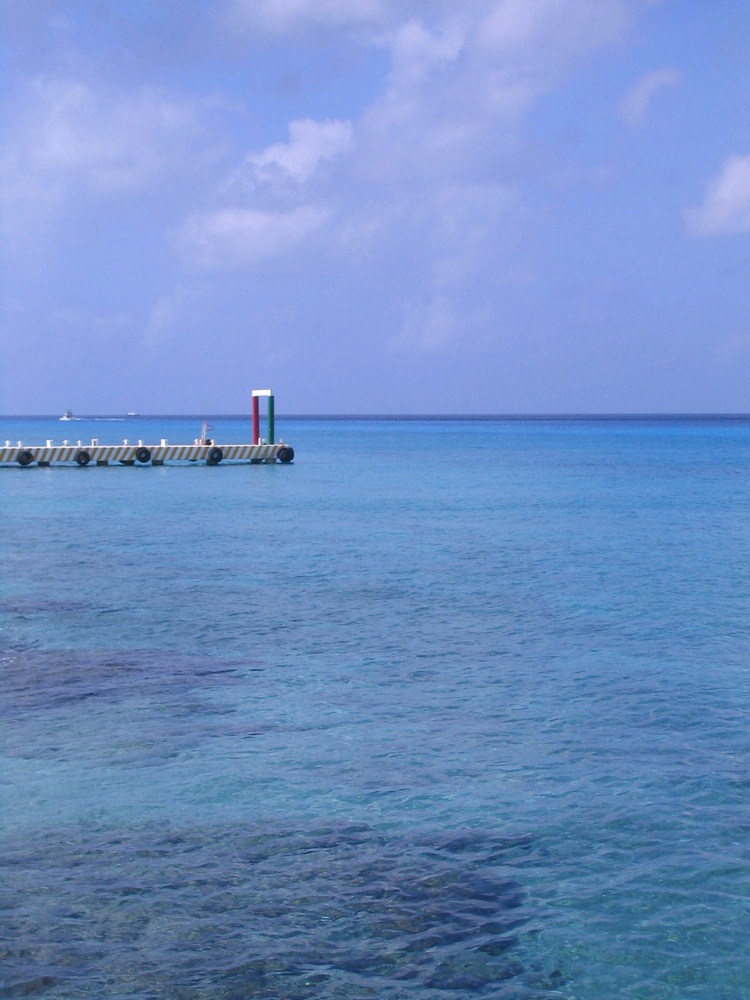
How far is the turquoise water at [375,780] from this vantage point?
688 cm

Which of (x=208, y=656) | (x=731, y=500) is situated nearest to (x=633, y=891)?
(x=208, y=656)

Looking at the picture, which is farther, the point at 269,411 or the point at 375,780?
the point at 269,411

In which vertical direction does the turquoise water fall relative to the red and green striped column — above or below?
below

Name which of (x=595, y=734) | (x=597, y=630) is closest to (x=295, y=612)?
(x=597, y=630)

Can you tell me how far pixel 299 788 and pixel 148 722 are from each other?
2689 mm


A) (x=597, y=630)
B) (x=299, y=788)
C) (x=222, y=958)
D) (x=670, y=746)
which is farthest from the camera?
(x=597, y=630)

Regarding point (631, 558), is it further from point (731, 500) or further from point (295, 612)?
point (731, 500)

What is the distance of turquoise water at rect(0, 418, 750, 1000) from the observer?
688 cm

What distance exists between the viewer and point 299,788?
9766mm

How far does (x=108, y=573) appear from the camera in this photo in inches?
888

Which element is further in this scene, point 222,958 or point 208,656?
point 208,656

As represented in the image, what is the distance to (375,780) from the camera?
9961 mm

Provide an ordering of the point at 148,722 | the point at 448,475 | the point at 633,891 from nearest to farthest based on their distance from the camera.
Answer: the point at 633,891, the point at 148,722, the point at 448,475

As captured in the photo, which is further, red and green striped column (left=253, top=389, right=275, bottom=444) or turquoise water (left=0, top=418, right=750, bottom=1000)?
red and green striped column (left=253, top=389, right=275, bottom=444)
